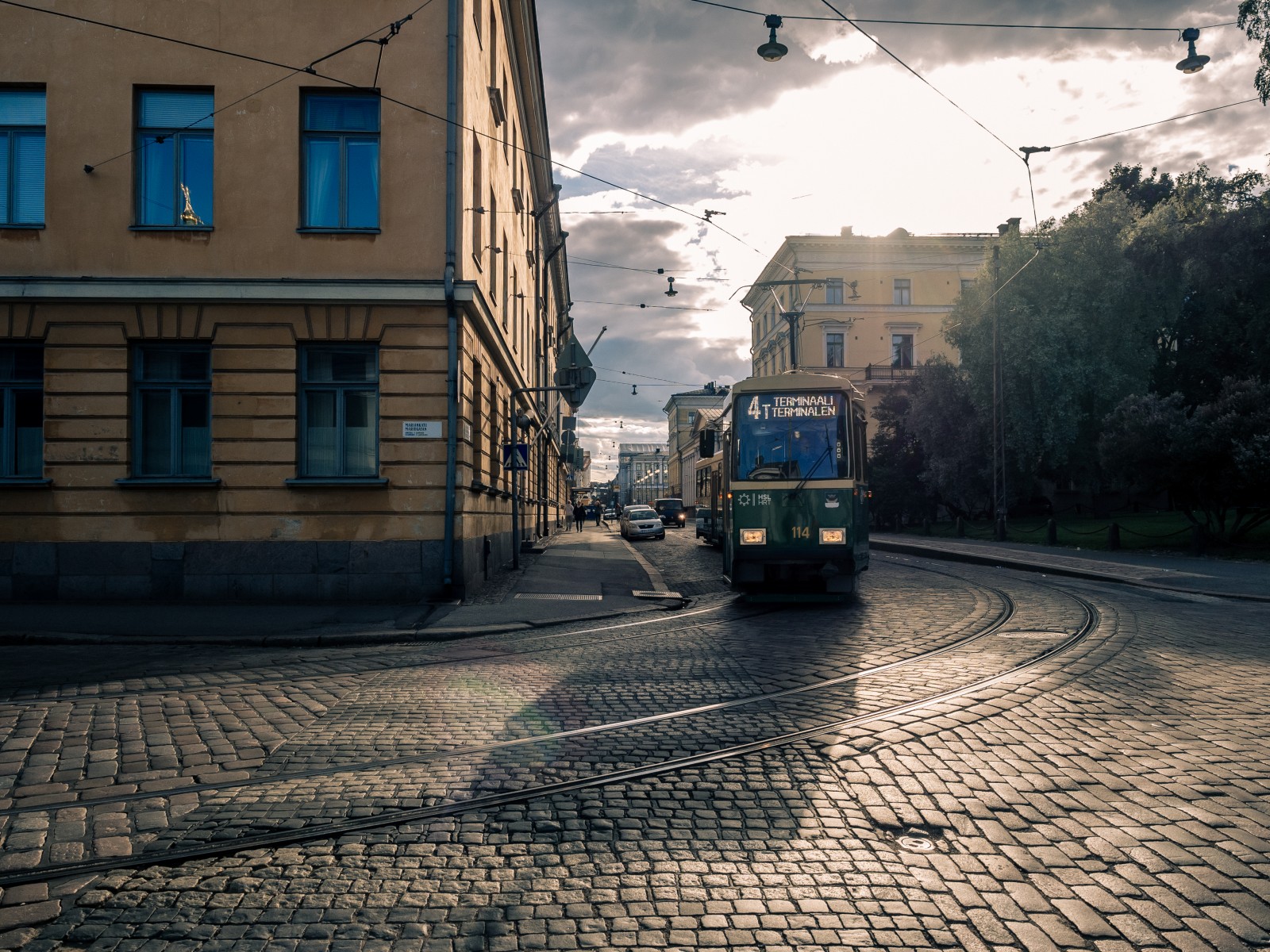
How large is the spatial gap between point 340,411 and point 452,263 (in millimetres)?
2806

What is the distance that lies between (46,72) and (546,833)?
48.9 ft

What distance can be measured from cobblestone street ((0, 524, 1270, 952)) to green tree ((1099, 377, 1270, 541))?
50.1 feet

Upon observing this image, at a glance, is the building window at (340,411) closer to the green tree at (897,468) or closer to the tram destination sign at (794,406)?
the tram destination sign at (794,406)

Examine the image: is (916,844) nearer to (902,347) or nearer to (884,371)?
(884,371)

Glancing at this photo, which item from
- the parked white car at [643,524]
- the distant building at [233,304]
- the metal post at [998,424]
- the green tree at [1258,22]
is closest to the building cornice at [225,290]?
the distant building at [233,304]

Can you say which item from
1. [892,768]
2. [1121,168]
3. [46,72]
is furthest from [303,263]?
[1121,168]

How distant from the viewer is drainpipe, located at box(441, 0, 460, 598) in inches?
547

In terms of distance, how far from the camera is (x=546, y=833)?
4.15 m

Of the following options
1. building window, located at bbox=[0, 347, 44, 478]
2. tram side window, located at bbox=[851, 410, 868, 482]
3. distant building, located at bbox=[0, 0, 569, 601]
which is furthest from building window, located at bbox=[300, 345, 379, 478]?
tram side window, located at bbox=[851, 410, 868, 482]

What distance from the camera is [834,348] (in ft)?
204

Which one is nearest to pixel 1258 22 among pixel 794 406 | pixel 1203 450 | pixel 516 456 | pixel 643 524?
pixel 1203 450

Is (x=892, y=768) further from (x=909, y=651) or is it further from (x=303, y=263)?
(x=303, y=263)

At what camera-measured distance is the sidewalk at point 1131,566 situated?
603 inches

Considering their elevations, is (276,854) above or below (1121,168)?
below
